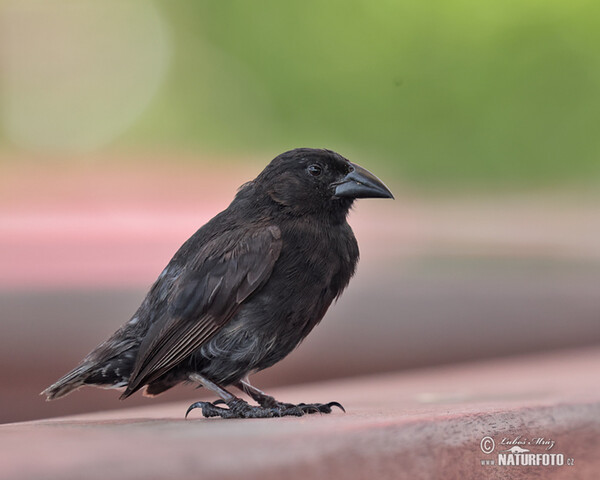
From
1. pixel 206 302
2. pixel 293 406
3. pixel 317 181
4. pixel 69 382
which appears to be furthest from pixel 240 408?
pixel 317 181

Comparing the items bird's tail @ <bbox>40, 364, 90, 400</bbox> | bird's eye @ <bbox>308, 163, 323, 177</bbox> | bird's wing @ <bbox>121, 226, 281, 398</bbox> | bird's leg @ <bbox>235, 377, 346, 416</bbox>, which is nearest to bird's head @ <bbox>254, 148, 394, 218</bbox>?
bird's eye @ <bbox>308, 163, 323, 177</bbox>

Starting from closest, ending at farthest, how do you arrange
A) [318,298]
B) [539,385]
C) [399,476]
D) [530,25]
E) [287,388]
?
[399,476] < [318,298] < [539,385] < [287,388] < [530,25]

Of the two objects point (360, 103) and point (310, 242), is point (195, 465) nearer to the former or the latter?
point (310, 242)

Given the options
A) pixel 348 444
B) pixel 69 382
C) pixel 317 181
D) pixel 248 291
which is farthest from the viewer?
pixel 317 181

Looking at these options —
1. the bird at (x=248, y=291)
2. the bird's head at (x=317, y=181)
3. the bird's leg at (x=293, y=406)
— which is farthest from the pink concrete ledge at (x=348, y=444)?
the bird's head at (x=317, y=181)

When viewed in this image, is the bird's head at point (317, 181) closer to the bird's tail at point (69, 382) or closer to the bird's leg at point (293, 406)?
the bird's leg at point (293, 406)

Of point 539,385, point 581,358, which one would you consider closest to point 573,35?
point 581,358

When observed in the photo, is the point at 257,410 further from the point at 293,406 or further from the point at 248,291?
the point at 248,291

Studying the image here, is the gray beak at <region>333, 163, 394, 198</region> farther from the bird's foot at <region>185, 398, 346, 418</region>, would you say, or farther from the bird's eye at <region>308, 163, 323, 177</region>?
the bird's foot at <region>185, 398, 346, 418</region>
